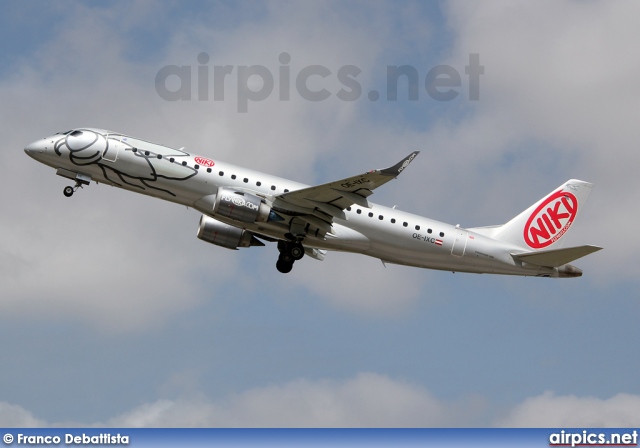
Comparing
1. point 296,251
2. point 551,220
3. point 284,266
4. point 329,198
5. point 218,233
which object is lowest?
point 284,266

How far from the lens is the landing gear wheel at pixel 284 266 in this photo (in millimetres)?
57188

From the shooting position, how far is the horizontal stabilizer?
54.2 m

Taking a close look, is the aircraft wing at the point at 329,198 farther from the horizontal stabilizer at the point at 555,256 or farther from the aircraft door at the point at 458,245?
the horizontal stabilizer at the point at 555,256

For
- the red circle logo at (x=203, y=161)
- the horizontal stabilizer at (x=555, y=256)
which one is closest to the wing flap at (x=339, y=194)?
the red circle logo at (x=203, y=161)

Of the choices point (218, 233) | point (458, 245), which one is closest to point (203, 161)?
point (218, 233)

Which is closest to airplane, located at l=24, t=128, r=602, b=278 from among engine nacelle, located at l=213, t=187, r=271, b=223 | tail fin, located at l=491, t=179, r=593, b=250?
engine nacelle, located at l=213, t=187, r=271, b=223

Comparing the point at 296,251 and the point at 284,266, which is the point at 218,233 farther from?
the point at 296,251

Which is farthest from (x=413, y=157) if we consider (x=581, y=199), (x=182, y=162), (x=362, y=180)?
(x=581, y=199)

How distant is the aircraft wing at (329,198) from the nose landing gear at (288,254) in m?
1.90

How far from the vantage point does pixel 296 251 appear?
185 feet

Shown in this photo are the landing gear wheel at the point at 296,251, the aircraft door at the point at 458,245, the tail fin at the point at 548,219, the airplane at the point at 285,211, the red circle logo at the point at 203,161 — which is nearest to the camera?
the airplane at the point at 285,211

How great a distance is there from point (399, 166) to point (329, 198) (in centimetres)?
571

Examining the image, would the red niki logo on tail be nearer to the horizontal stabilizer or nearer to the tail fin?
the tail fin

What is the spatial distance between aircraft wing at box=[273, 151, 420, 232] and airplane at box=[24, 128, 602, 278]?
5cm
